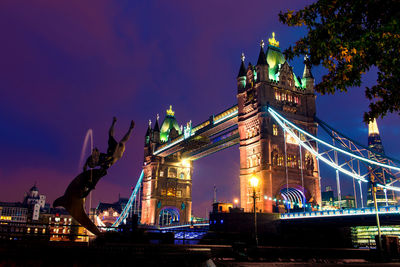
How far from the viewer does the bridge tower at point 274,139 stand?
43750mm

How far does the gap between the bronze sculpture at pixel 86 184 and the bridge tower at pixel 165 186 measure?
60.6 metres

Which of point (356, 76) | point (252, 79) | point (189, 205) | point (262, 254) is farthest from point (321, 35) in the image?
point (189, 205)

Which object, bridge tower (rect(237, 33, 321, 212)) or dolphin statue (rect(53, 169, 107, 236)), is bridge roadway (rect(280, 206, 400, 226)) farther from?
dolphin statue (rect(53, 169, 107, 236))

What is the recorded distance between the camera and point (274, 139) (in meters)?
45.4

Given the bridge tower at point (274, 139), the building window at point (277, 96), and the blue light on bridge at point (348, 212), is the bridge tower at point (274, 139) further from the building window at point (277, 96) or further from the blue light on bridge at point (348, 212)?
the blue light on bridge at point (348, 212)

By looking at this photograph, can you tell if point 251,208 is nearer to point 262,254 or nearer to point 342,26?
point 262,254

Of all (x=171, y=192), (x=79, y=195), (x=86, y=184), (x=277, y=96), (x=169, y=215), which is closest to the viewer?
(x=79, y=195)

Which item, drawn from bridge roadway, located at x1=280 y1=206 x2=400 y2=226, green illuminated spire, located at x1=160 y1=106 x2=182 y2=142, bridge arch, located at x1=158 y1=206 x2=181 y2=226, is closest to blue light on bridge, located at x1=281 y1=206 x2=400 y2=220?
bridge roadway, located at x1=280 y1=206 x2=400 y2=226

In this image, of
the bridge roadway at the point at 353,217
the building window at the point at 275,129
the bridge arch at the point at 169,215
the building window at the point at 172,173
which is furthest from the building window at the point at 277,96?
the bridge arch at the point at 169,215

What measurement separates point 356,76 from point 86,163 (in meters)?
12.4

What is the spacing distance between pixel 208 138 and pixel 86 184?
49.0 metres

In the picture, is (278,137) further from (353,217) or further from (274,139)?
(353,217)

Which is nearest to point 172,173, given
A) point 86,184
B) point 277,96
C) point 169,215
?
point 169,215

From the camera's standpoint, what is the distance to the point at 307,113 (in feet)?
161
